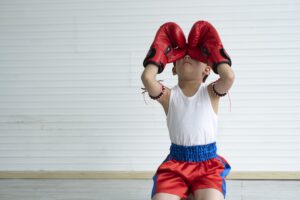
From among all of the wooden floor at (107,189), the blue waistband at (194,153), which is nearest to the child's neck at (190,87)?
the blue waistband at (194,153)

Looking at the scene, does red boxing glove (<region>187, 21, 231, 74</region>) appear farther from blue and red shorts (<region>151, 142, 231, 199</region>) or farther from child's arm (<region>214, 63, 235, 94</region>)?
blue and red shorts (<region>151, 142, 231, 199</region>)

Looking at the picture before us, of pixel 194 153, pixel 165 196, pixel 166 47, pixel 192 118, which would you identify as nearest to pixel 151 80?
pixel 166 47

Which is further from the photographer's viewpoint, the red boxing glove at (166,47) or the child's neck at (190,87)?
the child's neck at (190,87)

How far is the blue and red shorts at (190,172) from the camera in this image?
2.23 m

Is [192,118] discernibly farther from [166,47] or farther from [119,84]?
Result: [119,84]

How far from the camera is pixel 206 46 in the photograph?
7.41 feet

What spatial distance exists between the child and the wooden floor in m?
0.84

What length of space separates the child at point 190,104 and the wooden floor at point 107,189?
84cm

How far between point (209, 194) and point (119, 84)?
1.57 m

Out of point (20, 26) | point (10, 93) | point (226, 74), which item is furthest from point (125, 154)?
point (226, 74)

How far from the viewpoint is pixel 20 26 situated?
3574mm

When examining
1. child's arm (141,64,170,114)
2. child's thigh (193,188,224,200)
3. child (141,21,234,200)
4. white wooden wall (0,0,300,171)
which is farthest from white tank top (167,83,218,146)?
white wooden wall (0,0,300,171)

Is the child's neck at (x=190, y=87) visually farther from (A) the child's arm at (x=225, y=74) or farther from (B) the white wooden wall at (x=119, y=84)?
(B) the white wooden wall at (x=119, y=84)

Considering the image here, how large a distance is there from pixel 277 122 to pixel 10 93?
7.21ft
